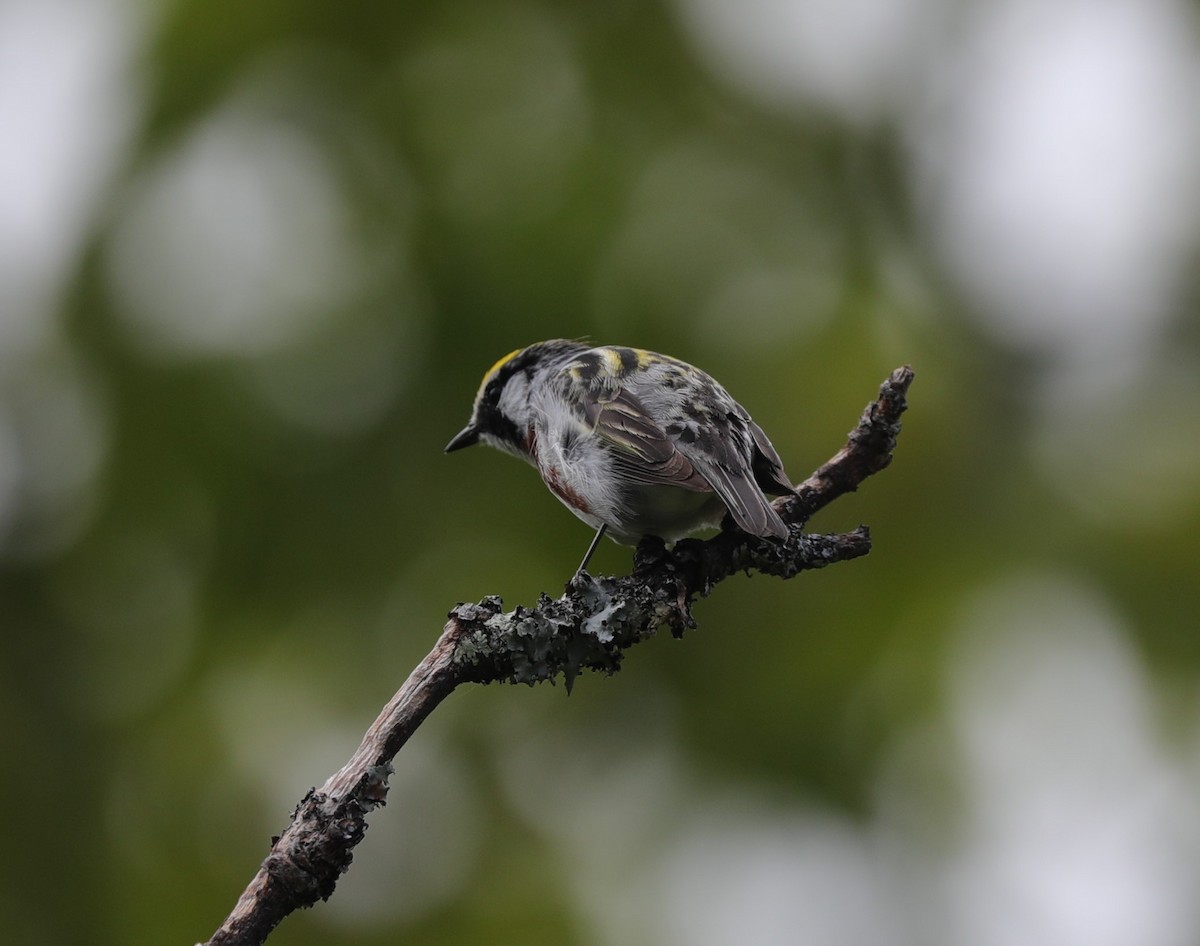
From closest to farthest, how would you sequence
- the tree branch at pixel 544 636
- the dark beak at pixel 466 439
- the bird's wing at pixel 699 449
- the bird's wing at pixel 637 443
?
1. the tree branch at pixel 544 636
2. the bird's wing at pixel 699 449
3. the bird's wing at pixel 637 443
4. the dark beak at pixel 466 439

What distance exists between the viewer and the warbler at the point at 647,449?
4.36 m

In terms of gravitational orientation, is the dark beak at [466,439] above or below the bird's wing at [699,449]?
above

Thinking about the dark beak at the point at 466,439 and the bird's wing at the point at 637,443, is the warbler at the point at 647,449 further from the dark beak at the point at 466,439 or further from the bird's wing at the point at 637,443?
the dark beak at the point at 466,439

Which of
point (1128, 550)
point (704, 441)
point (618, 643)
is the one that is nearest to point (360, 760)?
point (618, 643)

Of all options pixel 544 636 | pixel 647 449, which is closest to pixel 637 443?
pixel 647 449

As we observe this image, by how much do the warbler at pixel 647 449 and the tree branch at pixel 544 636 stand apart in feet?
0.57

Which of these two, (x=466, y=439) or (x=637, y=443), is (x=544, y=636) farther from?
(x=466, y=439)

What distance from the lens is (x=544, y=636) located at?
3332 millimetres

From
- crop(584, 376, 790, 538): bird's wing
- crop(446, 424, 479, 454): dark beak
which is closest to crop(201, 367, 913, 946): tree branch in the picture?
crop(584, 376, 790, 538): bird's wing

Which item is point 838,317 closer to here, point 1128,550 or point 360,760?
point 1128,550

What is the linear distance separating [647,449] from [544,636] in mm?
1343

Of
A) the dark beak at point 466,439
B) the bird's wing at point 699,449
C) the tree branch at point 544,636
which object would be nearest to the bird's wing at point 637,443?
the bird's wing at point 699,449

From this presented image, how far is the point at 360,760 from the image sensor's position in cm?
287

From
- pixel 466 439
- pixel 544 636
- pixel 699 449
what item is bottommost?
pixel 544 636
